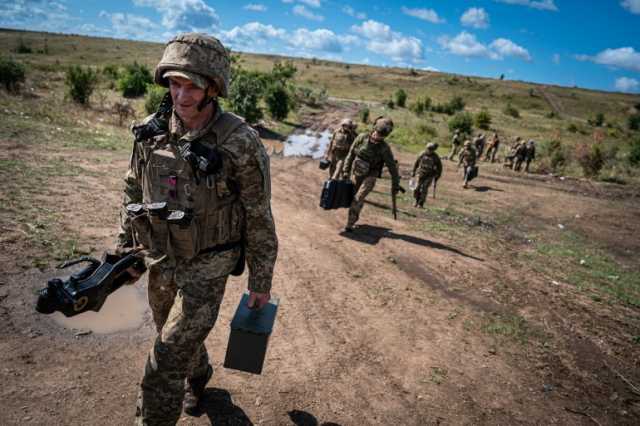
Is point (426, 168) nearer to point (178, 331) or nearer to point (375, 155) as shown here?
point (375, 155)

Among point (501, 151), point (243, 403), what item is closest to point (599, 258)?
point (243, 403)

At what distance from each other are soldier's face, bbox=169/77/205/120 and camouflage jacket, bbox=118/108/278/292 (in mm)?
94

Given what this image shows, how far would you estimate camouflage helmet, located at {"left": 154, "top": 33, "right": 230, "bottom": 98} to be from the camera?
2.21m

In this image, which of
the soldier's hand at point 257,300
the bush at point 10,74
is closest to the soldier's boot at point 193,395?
the soldier's hand at point 257,300

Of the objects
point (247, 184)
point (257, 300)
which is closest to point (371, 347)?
point (257, 300)

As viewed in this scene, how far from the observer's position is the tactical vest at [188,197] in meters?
2.22

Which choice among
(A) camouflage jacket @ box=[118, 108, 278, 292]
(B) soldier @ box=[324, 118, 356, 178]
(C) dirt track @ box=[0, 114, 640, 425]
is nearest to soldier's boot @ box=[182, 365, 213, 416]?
(C) dirt track @ box=[0, 114, 640, 425]

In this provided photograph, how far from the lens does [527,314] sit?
223 inches

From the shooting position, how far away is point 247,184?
91.0 inches

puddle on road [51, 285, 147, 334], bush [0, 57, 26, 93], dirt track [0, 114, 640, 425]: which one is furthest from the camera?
bush [0, 57, 26, 93]

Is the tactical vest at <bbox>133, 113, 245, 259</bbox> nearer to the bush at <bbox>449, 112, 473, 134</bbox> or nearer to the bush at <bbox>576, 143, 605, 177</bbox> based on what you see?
the bush at <bbox>576, 143, 605, 177</bbox>

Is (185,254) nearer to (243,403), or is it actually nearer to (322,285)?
(243,403)

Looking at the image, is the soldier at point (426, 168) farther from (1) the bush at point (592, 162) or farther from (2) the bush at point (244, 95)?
(1) the bush at point (592, 162)

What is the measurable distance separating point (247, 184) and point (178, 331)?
0.90m
